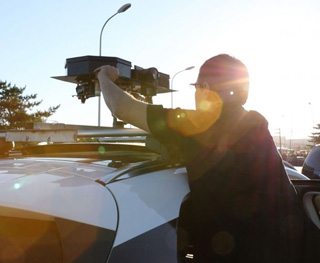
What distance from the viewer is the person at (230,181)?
1.86 meters

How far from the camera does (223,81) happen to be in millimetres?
2090

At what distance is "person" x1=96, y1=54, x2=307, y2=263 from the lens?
6.11 feet

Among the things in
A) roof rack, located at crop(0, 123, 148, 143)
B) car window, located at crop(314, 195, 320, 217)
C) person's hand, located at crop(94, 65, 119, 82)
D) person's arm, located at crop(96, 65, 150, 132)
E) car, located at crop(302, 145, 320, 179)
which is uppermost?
person's hand, located at crop(94, 65, 119, 82)

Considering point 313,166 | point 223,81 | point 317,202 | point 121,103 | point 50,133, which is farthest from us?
point 313,166

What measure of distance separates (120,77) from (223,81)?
89 centimetres

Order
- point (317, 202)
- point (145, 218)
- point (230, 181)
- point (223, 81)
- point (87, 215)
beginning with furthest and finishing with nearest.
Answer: point (317, 202) < point (223, 81) < point (230, 181) < point (145, 218) < point (87, 215)

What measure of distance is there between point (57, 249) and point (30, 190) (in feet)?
0.75

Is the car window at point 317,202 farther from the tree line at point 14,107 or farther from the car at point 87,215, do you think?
the tree line at point 14,107

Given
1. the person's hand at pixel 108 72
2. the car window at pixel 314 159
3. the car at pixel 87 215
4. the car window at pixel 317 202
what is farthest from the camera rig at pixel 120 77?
the car window at pixel 314 159

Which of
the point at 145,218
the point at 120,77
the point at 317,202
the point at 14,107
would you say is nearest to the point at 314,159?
the point at 317,202

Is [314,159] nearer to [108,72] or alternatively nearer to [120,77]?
[120,77]

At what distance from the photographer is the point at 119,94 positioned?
2.28 m

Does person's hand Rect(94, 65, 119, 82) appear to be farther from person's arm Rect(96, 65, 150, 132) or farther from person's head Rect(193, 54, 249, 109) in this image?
person's head Rect(193, 54, 249, 109)

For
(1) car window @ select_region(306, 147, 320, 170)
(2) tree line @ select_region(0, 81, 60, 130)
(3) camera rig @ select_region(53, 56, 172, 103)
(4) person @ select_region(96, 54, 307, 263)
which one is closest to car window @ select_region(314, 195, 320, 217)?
(4) person @ select_region(96, 54, 307, 263)
